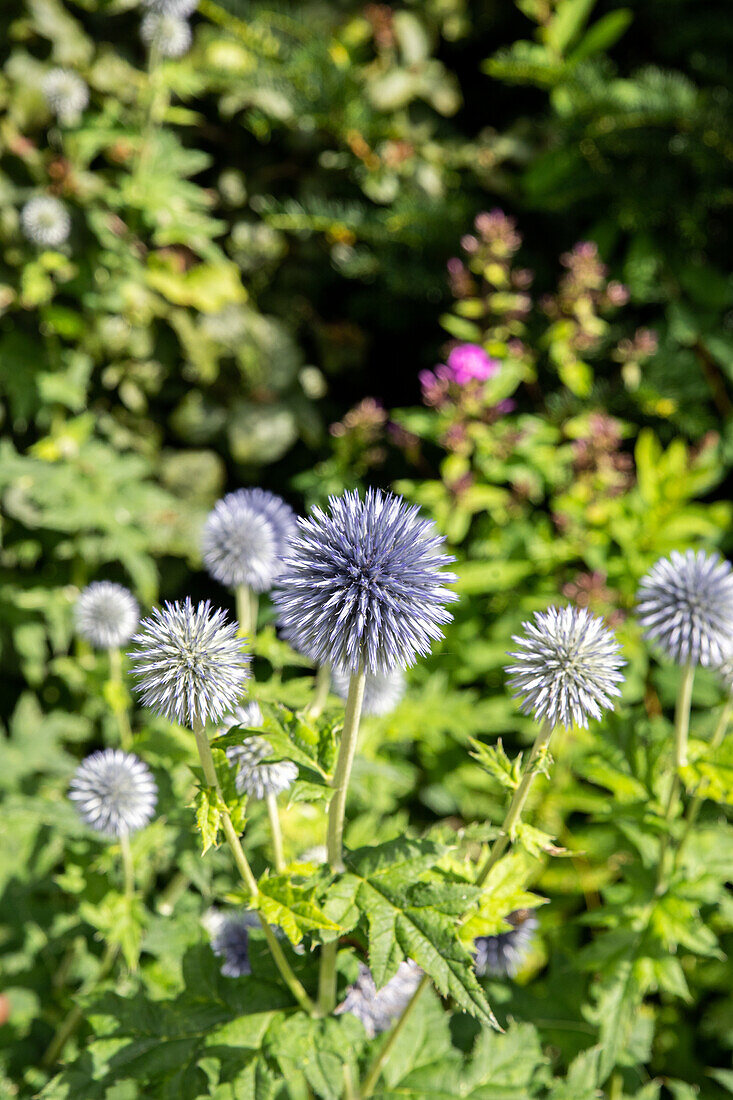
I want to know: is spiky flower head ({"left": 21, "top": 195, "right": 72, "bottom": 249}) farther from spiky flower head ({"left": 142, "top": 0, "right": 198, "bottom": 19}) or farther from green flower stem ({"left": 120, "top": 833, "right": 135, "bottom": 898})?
green flower stem ({"left": 120, "top": 833, "right": 135, "bottom": 898})

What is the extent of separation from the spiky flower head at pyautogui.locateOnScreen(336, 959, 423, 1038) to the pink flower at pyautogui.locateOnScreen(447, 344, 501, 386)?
6.15ft

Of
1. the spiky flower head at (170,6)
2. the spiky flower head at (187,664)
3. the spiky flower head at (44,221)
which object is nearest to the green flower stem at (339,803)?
the spiky flower head at (187,664)

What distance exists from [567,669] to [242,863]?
575mm

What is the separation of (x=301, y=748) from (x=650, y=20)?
376cm

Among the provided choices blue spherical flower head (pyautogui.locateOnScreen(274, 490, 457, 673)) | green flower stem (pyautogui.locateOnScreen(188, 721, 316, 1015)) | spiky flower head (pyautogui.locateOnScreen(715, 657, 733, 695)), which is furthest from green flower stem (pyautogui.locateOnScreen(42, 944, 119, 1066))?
spiky flower head (pyautogui.locateOnScreen(715, 657, 733, 695))

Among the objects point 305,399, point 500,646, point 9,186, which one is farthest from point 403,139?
point 500,646

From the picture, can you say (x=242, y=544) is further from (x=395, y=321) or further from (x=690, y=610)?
(x=395, y=321)

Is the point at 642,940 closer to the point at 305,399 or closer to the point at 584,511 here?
the point at 584,511

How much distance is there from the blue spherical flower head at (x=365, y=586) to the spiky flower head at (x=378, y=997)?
34.2 inches

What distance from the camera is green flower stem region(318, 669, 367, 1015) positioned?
117 centimetres

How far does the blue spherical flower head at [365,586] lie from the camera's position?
3.85ft

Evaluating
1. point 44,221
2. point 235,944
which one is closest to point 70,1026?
point 235,944

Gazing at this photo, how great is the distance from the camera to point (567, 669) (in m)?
1.26

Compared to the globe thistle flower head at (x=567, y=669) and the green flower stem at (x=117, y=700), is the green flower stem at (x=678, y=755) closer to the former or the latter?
the globe thistle flower head at (x=567, y=669)
